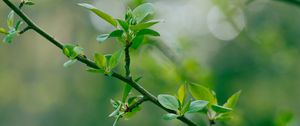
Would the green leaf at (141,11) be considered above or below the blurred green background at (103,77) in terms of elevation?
above

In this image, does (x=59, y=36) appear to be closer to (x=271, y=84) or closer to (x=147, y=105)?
(x=147, y=105)

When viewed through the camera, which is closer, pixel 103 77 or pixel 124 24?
pixel 124 24

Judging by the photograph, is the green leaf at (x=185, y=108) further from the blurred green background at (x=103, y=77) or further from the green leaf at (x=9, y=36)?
the blurred green background at (x=103, y=77)

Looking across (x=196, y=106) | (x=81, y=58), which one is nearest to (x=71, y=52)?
(x=81, y=58)

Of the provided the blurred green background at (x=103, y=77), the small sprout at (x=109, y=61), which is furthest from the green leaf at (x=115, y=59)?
the blurred green background at (x=103, y=77)

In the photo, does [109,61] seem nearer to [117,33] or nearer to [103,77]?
[117,33]
